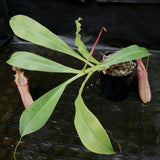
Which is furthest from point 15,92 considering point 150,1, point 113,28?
point 150,1

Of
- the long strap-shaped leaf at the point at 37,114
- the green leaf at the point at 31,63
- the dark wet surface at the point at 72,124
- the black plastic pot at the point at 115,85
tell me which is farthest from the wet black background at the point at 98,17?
the long strap-shaped leaf at the point at 37,114

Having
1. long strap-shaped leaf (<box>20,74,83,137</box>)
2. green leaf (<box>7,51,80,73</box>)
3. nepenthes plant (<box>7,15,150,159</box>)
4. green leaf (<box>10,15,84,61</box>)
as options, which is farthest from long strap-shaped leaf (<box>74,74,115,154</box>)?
green leaf (<box>10,15,84,61</box>)

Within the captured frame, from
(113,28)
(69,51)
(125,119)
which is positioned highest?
(69,51)

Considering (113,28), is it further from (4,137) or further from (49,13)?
(4,137)

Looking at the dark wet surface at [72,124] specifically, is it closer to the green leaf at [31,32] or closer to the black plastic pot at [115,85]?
the black plastic pot at [115,85]

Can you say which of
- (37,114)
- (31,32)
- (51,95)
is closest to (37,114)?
(37,114)

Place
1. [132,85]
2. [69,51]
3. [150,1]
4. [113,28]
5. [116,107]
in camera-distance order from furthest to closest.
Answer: [113,28] → [150,1] → [132,85] → [116,107] → [69,51]

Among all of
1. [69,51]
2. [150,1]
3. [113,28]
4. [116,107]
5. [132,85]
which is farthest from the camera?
[113,28]
